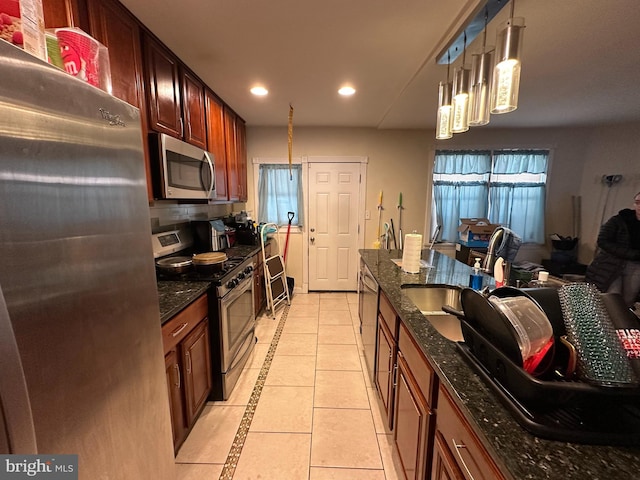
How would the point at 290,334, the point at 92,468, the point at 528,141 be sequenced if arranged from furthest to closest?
the point at 528,141
the point at 290,334
the point at 92,468

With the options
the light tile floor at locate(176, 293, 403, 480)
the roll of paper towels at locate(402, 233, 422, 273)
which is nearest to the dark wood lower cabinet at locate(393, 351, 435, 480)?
the light tile floor at locate(176, 293, 403, 480)

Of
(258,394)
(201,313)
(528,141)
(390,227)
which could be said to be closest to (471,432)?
(201,313)

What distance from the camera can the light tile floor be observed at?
4.87ft

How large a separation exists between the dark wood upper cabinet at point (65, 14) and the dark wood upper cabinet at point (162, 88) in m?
0.42

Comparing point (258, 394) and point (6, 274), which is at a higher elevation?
point (6, 274)

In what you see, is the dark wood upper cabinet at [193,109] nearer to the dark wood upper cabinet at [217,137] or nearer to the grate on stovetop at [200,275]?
the dark wood upper cabinet at [217,137]

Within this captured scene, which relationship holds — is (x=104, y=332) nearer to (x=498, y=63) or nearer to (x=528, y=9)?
(x=498, y=63)

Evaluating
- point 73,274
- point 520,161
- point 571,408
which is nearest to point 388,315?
point 571,408

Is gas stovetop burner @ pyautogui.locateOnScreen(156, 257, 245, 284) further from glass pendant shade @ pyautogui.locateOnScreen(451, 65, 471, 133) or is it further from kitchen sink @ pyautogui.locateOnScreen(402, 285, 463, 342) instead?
glass pendant shade @ pyautogui.locateOnScreen(451, 65, 471, 133)

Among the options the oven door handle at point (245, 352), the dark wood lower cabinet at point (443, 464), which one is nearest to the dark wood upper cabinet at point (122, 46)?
the oven door handle at point (245, 352)

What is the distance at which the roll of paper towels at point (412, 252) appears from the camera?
6.64 feet

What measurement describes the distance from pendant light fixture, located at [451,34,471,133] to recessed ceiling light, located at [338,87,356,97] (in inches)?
43.9

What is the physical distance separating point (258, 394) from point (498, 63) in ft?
8.17

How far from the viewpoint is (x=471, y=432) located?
731 mm
